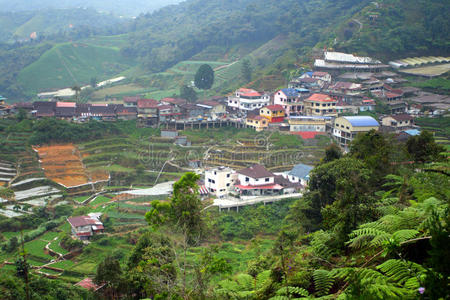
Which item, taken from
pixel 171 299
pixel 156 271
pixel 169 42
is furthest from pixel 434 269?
pixel 169 42

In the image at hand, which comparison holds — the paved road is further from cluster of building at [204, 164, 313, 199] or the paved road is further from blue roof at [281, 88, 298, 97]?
blue roof at [281, 88, 298, 97]

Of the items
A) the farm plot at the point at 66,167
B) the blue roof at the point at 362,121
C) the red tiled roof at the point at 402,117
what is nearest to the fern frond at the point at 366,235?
the farm plot at the point at 66,167

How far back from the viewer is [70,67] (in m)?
66.0

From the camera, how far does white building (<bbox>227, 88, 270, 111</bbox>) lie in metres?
41.3

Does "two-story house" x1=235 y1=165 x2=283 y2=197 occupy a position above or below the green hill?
below

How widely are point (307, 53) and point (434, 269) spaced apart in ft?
162

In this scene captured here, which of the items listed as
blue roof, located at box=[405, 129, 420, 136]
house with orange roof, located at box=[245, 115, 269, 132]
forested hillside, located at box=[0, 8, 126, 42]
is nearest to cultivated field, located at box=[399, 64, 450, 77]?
blue roof, located at box=[405, 129, 420, 136]

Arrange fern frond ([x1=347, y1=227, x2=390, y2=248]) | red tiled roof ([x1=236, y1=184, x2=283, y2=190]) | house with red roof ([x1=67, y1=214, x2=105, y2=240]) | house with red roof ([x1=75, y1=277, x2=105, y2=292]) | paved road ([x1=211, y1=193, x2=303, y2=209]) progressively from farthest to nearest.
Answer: red tiled roof ([x1=236, y1=184, x2=283, y2=190]) → paved road ([x1=211, y1=193, x2=303, y2=209]) → house with red roof ([x1=67, y1=214, x2=105, y2=240]) → house with red roof ([x1=75, y1=277, x2=105, y2=292]) → fern frond ([x1=347, y1=227, x2=390, y2=248])

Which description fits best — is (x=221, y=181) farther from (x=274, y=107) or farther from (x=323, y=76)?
(x=323, y=76)

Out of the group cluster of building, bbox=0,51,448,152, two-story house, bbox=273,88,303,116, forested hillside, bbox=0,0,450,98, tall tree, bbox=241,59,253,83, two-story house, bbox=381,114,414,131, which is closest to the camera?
two-story house, bbox=381,114,414,131

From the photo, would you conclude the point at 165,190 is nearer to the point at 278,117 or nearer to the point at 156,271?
the point at 278,117

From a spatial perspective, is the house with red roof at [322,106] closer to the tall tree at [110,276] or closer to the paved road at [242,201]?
the paved road at [242,201]

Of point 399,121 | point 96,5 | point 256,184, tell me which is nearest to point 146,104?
point 256,184

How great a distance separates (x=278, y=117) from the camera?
126 ft
